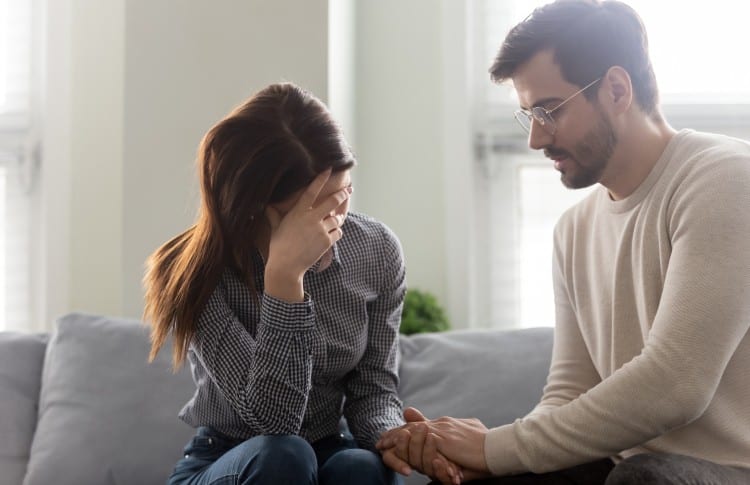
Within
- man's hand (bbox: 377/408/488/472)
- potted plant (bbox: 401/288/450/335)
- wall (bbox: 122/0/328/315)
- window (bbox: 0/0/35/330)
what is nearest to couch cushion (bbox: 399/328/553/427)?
man's hand (bbox: 377/408/488/472)

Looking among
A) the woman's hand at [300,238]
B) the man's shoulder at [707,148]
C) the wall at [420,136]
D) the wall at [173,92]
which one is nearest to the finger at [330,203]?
the woman's hand at [300,238]

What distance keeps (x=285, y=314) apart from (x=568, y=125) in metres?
0.67

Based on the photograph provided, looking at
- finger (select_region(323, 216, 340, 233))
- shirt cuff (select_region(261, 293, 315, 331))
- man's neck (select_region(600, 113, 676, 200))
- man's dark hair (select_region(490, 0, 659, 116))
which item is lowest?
shirt cuff (select_region(261, 293, 315, 331))

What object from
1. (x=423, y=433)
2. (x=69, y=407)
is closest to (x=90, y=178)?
(x=69, y=407)

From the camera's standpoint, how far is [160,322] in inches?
74.5

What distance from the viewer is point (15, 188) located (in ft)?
11.1

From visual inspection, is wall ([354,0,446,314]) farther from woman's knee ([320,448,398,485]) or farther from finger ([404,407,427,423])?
woman's knee ([320,448,398,485])

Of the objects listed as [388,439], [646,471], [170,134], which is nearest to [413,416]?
[388,439]

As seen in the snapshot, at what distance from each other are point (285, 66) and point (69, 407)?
45.5 inches

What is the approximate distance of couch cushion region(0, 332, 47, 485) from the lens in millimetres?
2357

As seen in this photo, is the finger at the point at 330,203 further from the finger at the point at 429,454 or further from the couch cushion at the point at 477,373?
the couch cushion at the point at 477,373

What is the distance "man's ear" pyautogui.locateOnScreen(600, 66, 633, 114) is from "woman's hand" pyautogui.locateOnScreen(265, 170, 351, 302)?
0.55 m

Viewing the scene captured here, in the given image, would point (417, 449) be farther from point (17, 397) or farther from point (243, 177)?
point (17, 397)

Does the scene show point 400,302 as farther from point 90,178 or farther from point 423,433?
point 90,178
